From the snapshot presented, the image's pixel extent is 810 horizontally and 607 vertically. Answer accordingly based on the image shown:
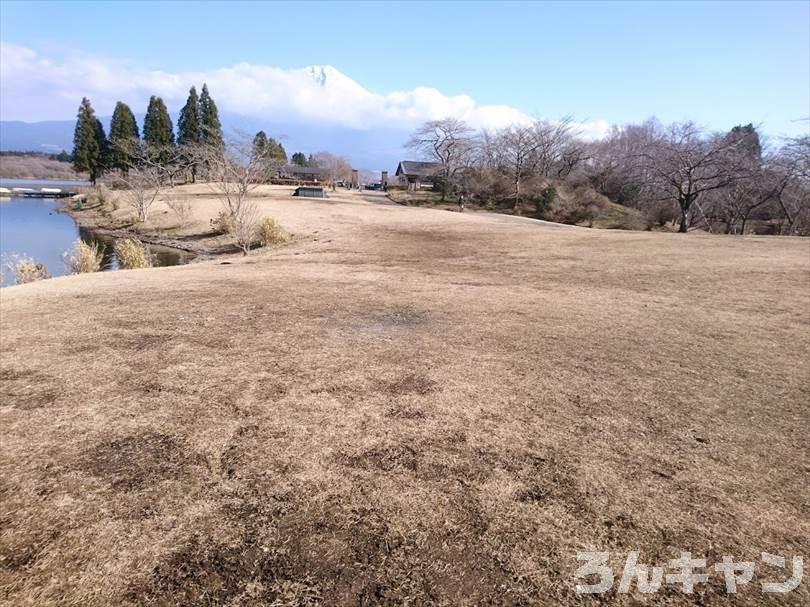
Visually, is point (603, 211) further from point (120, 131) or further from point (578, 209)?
point (120, 131)

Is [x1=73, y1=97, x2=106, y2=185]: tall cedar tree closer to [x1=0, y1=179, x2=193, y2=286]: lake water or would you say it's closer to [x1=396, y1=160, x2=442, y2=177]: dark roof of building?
[x1=0, y1=179, x2=193, y2=286]: lake water

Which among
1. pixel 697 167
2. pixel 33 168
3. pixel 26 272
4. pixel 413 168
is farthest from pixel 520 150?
pixel 33 168

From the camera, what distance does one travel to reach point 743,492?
8.65ft

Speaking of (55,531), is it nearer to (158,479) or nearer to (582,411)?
(158,479)

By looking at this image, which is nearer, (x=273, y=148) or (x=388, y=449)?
(x=388, y=449)

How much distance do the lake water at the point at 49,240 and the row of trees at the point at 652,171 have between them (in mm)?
26518

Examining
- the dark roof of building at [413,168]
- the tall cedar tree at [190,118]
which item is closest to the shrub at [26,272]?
the tall cedar tree at [190,118]

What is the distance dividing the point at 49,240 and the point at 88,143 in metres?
38.5

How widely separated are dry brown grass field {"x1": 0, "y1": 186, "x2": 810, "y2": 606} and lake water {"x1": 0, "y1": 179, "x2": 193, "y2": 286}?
9617 millimetres

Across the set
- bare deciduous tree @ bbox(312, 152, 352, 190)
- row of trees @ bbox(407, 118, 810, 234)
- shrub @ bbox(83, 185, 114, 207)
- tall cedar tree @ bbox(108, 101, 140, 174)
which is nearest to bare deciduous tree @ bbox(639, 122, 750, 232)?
row of trees @ bbox(407, 118, 810, 234)

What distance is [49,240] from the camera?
70.8 ft

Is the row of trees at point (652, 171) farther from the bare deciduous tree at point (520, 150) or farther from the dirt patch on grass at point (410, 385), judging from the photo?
the dirt patch on grass at point (410, 385)

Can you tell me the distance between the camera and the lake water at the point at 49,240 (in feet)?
55.2

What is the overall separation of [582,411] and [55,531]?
11.3 feet
